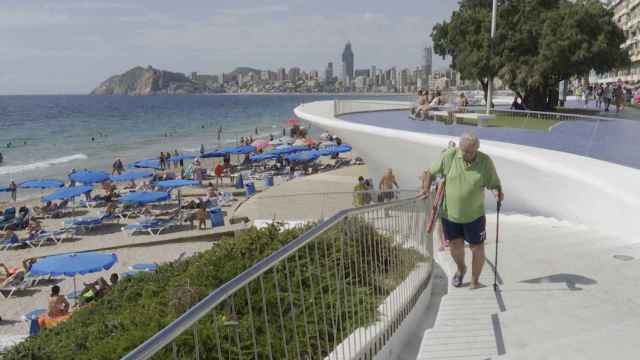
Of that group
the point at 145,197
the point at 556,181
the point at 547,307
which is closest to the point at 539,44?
the point at 145,197

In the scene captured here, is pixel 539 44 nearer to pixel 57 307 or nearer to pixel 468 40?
pixel 468 40

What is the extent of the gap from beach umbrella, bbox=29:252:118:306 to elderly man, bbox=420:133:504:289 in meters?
10.8

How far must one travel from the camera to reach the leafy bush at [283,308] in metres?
3.86

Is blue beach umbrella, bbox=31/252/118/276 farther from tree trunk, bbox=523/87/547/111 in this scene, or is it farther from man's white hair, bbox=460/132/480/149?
tree trunk, bbox=523/87/547/111

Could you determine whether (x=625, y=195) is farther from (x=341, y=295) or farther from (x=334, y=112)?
(x=334, y=112)

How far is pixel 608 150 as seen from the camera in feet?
33.2

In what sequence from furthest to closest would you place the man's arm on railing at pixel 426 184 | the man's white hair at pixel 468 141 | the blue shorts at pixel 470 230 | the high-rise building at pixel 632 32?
the high-rise building at pixel 632 32 → the man's arm on railing at pixel 426 184 → the blue shorts at pixel 470 230 → the man's white hair at pixel 468 141

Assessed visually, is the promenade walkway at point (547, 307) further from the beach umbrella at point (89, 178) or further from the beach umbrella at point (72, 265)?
the beach umbrella at point (89, 178)

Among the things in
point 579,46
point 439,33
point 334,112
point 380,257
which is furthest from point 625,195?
point 439,33

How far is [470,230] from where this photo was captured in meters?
5.84

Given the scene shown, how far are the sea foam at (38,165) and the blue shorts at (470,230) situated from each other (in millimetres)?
48232

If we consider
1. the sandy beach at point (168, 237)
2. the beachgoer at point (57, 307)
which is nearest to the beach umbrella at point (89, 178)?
the sandy beach at point (168, 237)

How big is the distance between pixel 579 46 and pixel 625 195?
20539mm

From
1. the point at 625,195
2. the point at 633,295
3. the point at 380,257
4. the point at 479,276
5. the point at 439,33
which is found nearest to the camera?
the point at 380,257
